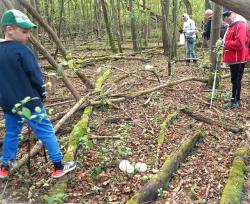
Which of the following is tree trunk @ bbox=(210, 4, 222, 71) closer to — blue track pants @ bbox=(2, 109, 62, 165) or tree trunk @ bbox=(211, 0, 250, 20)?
blue track pants @ bbox=(2, 109, 62, 165)

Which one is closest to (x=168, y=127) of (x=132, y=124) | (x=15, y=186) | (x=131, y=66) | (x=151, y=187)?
(x=132, y=124)

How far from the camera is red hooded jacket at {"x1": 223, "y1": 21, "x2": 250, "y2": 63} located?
678 cm

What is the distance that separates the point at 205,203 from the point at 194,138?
5.46ft

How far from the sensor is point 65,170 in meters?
4.18

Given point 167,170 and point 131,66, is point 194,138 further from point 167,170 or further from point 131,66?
point 131,66

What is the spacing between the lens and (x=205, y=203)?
3842 millimetres

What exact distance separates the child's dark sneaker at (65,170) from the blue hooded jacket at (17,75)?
2.74 ft

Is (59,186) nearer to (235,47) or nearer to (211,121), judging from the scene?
(211,121)

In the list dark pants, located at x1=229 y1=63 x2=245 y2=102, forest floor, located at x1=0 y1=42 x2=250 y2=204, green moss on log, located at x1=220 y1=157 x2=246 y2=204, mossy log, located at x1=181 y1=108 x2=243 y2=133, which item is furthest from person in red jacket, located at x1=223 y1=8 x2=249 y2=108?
green moss on log, located at x1=220 y1=157 x2=246 y2=204

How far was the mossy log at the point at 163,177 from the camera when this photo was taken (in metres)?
3.76

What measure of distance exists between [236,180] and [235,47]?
3.54 meters

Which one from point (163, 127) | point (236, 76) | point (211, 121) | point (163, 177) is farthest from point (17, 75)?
point (236, 76)

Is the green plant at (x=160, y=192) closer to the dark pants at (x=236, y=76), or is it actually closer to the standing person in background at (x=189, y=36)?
the dark pants at (x=236, y=76)

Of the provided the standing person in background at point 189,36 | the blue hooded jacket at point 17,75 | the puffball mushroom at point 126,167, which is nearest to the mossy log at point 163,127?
the puffball mushroom at point 126,167
